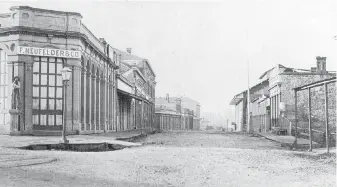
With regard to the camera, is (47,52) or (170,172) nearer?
(170,172)

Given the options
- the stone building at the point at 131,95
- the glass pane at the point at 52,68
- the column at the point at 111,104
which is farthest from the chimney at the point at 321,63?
the glass pane at the point at 52,68

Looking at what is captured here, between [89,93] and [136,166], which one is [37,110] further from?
[136,166]

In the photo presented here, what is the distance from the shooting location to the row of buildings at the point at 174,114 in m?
69.0

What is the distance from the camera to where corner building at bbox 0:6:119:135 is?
18953 mm

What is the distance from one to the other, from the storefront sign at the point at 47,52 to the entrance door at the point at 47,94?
0.30 meters

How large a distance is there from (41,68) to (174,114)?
193 ft

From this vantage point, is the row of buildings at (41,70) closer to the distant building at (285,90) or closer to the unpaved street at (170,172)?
the unpaved street at (170,172)

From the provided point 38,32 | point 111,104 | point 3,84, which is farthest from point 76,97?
point 111,104

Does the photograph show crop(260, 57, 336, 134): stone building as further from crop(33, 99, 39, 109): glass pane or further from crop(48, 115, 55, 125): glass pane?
crop(33, 99, 39, 109): glass pane

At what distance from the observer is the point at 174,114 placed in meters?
77.8

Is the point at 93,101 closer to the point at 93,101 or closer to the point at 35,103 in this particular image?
the point at 93,101

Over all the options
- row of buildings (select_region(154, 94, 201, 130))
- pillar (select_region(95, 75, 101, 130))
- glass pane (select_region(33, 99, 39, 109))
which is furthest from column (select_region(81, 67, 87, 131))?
row of buildings (select_region(154, 94, 201, 130))

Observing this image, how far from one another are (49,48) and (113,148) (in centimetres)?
797

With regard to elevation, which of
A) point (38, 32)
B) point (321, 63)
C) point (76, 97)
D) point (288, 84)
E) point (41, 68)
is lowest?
point (76, 97)
